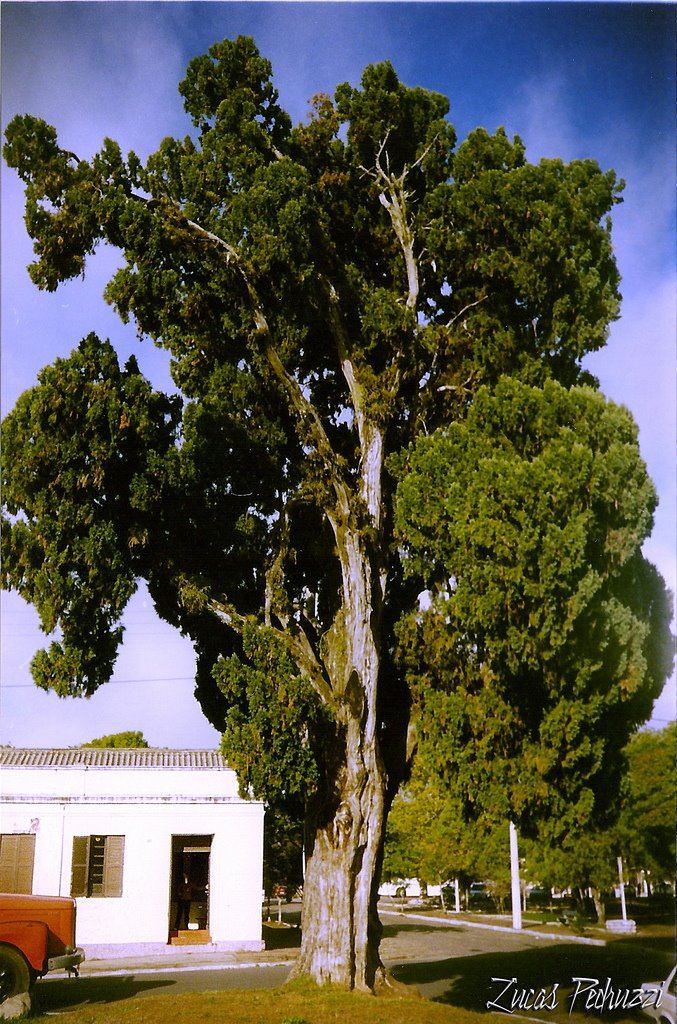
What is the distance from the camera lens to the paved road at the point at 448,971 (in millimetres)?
9461

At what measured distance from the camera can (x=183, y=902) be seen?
17.3 metres

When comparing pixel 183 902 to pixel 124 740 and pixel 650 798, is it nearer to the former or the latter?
pixel 650 798

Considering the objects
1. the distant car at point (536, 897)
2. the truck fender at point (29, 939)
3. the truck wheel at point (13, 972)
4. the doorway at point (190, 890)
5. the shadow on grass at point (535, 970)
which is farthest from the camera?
the distant car at point (536, 897)

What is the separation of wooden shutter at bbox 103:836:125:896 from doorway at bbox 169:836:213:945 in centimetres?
119

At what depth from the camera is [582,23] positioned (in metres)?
9.39

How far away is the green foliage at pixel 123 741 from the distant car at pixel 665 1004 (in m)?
23.7

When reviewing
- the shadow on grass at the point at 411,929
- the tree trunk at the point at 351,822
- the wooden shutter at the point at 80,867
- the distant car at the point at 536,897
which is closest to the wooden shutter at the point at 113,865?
the wooden shutter at the point at 80,867

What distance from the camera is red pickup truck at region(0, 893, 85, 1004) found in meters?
8.54

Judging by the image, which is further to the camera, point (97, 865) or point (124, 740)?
point (124, 740)

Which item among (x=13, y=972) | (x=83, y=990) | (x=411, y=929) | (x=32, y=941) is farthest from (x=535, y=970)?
(x=411, y=929)

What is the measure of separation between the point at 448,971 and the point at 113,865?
6.30 m

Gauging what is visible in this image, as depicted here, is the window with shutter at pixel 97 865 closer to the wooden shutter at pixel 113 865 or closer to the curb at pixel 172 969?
the wooden shutter at pixel 113 865

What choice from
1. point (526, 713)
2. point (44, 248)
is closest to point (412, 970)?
point (526, 713)

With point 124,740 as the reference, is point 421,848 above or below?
below
